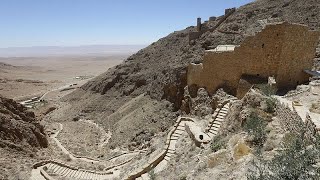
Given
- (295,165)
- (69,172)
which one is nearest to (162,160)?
(69,172)

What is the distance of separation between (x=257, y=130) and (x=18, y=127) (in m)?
16.1

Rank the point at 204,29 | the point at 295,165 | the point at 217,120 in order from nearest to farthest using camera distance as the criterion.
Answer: the point at 295,165 → the point at 217,120 → the point at 204,29

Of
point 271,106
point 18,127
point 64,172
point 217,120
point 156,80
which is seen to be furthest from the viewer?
point 156,80

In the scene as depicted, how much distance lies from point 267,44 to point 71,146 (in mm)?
15182

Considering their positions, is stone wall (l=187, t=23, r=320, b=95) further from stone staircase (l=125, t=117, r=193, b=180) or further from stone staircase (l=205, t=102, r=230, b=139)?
stone staircase (l=125, t=117, r=193, b=180)

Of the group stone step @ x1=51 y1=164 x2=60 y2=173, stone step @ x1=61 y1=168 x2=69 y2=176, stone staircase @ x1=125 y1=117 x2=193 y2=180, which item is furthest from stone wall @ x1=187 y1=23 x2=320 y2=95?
stone step @ x1=51 y1=164 x2=60 y2=173

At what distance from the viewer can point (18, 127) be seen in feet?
70.4

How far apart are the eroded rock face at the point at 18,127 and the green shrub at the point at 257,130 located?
14.3 metres

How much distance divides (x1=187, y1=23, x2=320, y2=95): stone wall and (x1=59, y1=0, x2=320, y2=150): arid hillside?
6.02 m

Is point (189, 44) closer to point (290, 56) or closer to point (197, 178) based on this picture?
point (290, 56)

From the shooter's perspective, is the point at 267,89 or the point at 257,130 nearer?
the point at 257,130

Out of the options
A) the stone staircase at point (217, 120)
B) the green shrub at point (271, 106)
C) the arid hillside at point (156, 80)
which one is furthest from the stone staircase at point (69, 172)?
the green shrub at point (271, 106)

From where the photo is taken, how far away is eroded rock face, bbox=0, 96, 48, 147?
20.3m

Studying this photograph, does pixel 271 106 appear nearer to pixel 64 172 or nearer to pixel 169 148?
pixel 169 148
